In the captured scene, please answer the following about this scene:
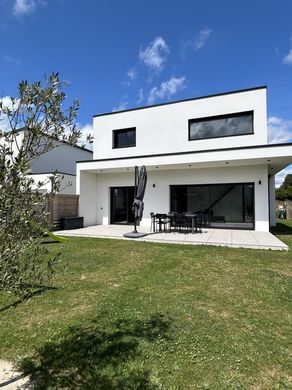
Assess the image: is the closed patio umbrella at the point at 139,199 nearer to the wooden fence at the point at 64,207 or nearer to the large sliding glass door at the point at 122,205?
the wooden fence at the point at 64,207

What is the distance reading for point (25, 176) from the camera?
6.43ft

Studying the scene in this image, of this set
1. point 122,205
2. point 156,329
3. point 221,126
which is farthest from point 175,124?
point 156,329

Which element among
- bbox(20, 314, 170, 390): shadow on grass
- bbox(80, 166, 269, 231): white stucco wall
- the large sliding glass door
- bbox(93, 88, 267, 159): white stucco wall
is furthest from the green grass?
the large sliding glass door

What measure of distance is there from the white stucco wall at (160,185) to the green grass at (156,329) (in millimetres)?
7020

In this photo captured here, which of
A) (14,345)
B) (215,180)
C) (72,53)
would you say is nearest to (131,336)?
(14,345)

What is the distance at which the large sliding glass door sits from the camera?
15.6m

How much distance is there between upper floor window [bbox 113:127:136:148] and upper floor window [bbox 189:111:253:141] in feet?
12.6

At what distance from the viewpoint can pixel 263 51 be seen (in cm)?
1171

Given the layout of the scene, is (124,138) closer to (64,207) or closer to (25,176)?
(64,207)

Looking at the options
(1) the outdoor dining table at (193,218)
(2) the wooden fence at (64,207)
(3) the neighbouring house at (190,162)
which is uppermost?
(3) the neighbouring house at (190,162)

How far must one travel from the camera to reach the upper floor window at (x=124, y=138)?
15.7 metres

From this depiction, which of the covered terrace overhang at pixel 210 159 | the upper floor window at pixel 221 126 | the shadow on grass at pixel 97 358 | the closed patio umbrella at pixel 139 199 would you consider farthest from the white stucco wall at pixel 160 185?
the shadow on grass at pixel 97 358

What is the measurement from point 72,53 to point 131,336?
8955mm

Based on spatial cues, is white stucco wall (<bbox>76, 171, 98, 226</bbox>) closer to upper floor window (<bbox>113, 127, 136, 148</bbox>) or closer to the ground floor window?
upper floor window (<bbox>113, 127, 136, 148</bbox>)
